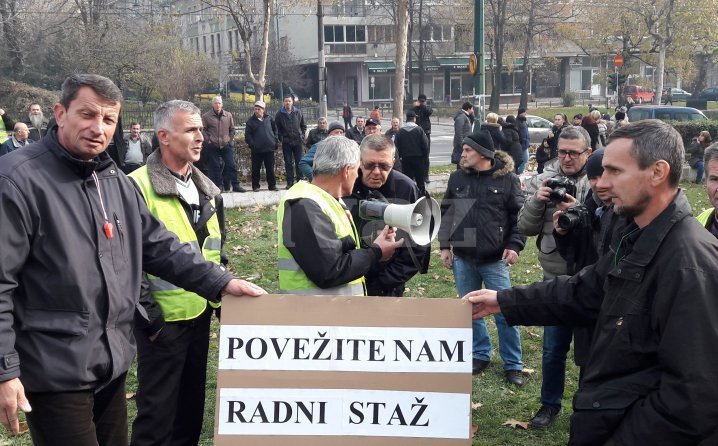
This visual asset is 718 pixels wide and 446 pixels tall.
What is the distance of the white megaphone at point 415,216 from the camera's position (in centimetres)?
387

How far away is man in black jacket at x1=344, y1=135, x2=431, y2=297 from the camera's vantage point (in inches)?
187

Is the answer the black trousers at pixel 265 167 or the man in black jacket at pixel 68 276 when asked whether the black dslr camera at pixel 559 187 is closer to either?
the man in black jacket at pixel 68 276

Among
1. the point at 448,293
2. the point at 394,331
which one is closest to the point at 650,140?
the point at 394,331

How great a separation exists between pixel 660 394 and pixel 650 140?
859mm

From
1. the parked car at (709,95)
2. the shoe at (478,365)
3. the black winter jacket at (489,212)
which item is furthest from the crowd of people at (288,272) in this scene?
the parked car at (709,95)

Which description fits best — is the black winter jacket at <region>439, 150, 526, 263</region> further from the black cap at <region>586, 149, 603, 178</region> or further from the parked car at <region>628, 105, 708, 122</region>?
the parked car at <region>628, 105, 708, 122</region>

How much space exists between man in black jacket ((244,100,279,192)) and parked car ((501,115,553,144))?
17502 millimetres

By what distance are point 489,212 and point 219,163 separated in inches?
381

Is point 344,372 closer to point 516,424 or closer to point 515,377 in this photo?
point 516,424

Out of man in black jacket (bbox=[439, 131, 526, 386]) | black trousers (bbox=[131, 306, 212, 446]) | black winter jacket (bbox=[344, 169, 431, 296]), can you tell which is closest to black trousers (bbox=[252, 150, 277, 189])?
man in black jacket (bbox=[439, 131, 526, 386])

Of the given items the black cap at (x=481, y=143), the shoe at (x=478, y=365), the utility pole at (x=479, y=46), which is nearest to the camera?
the black cap at (x=481, y=143)

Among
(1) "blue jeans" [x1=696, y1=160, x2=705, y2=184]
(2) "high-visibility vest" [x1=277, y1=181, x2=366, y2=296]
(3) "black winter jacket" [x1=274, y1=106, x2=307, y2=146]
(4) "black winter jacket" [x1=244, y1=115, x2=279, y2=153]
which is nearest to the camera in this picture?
(2) "high-visibility vest" [x1=277, y1=181, x2=366, y2=296]

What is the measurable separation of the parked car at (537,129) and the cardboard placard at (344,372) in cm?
2786

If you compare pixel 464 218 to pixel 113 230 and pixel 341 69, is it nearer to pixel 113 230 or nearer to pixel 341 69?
pixel 113 230
